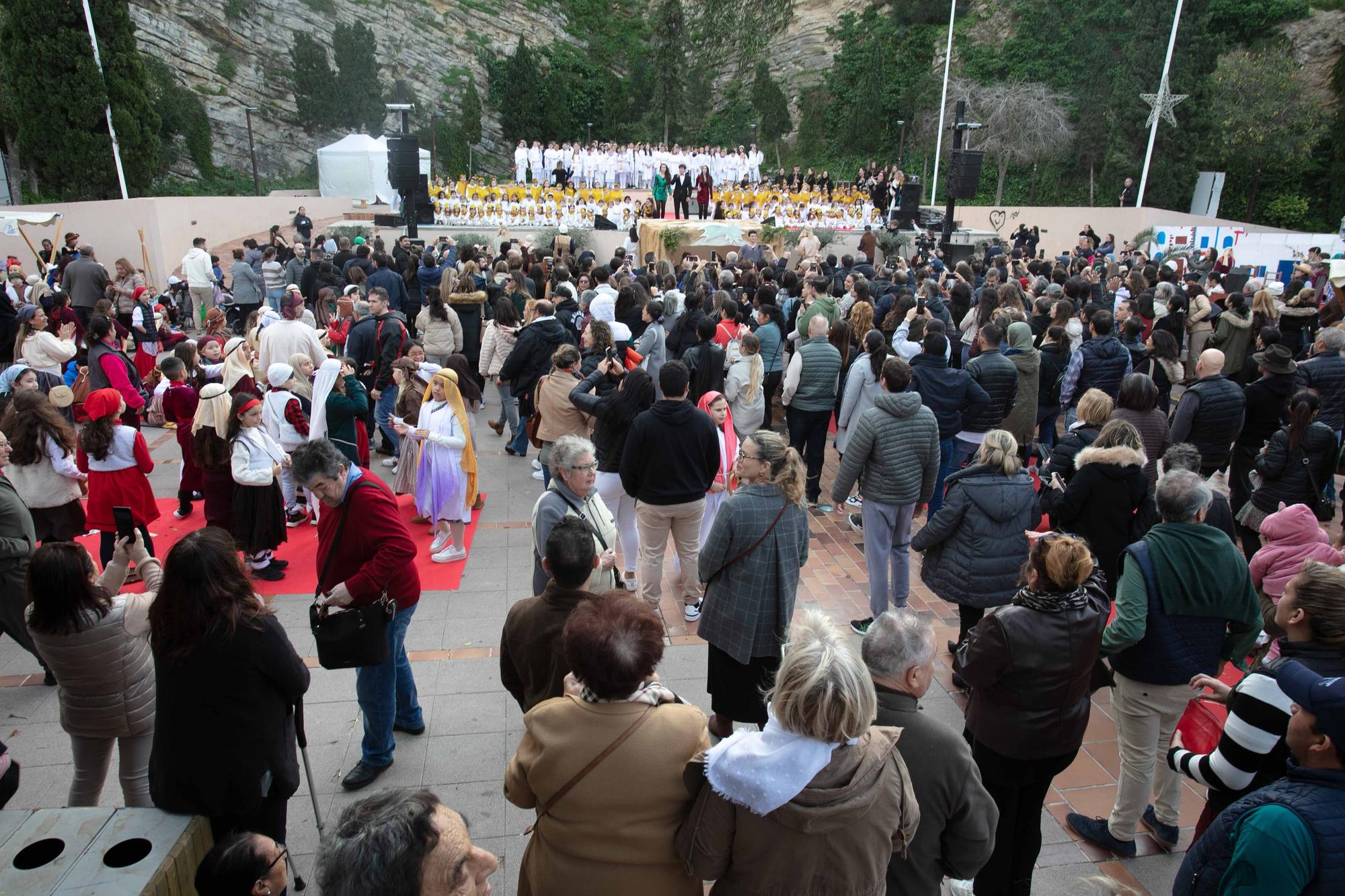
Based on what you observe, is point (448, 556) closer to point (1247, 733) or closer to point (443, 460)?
point (443, 460)

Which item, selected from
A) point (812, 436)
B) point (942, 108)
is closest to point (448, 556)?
point (812, 436)

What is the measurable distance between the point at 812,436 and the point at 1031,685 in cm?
471

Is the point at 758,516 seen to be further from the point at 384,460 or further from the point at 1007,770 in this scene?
the point at 384,460

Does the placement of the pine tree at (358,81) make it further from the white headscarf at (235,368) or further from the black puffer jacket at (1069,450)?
the black puffer jacket at (1069,450)

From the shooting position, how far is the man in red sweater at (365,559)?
362 cm

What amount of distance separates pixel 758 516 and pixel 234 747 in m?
2.28

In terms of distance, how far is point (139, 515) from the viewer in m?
5.88

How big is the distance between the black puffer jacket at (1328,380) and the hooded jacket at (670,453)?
517 cm

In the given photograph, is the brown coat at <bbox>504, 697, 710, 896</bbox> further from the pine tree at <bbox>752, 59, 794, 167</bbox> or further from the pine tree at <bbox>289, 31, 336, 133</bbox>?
the pine tree at <bbox>289, 31, 336, 133</bbox>

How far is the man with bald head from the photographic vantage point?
20.2ft

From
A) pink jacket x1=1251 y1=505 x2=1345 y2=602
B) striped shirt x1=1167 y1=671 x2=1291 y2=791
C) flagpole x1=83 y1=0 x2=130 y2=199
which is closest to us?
striped shirt x1=1167 y1=671 x2=1291 y2=791

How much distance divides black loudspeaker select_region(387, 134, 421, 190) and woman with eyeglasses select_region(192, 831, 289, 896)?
54.5ft

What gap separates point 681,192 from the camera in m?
23.7

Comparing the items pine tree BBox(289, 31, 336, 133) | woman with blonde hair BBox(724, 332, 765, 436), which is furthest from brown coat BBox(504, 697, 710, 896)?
pine tree BBox(289, 31, 336, 133)
